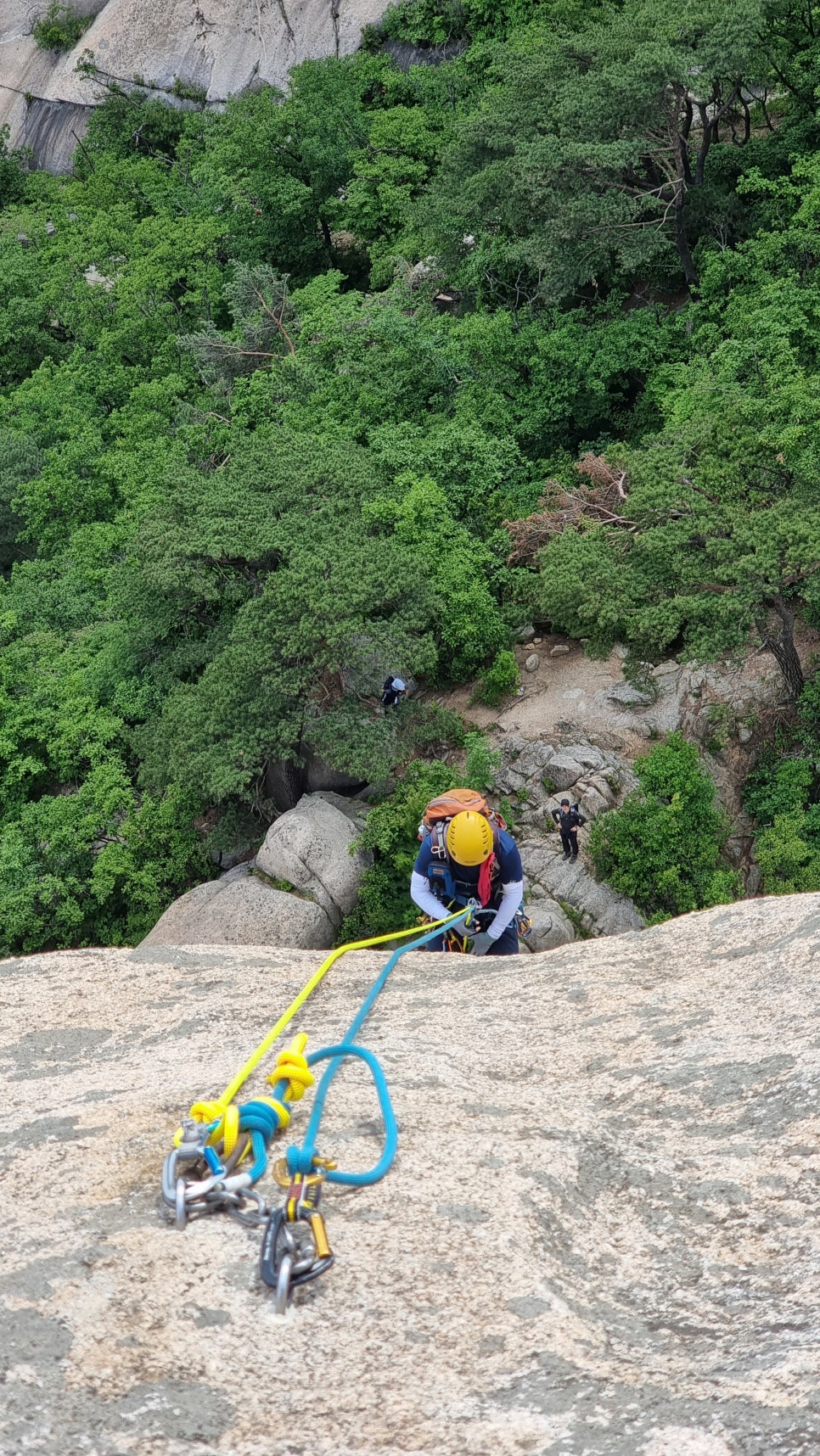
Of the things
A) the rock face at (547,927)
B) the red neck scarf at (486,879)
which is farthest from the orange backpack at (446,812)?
the rock face at (547,927)

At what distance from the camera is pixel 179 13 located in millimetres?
42219

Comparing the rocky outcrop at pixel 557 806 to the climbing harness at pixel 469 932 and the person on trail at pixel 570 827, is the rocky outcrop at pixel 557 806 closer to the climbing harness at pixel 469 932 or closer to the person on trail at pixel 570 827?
the person on trail at pixel 570 827

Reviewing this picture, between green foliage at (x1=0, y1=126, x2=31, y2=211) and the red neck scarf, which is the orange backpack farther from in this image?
green foliage at (x1=0, y1=126, x2=31, y2=211)

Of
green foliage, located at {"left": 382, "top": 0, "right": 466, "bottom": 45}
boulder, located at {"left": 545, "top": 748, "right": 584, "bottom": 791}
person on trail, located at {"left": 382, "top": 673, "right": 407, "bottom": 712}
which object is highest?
green foliage, located at {"left": 382, "top": 0, "right": 466, "bottom": 45}

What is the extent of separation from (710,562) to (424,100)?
26.0 metres

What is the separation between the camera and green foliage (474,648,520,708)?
62.6 ft

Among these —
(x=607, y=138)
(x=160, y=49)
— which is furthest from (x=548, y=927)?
(x=160, y=49)

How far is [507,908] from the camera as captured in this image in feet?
26.1

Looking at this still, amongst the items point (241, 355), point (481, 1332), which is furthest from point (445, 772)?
point (241, 355)

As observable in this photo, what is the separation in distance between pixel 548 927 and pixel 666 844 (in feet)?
6.95

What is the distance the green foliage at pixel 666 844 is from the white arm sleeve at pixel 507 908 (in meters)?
7.20

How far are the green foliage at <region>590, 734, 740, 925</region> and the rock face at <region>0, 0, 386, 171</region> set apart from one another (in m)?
34.6

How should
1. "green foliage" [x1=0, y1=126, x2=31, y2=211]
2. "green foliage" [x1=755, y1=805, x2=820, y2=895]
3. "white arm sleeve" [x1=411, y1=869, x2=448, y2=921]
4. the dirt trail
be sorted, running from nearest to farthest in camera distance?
"white arm sleeve" [x1=411, y1=869, x2=448, y2=921] < "green foliage" [x1=755, y1=805, x2=820, y2=895] < the dirt trail < "green foliage" [x1=0, y1=126, x2=31, y2=211]

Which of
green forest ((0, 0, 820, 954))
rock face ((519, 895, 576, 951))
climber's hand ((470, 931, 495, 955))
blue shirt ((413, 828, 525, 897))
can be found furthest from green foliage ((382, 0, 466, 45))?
climber's hand ((470, 931, 495, 955))
